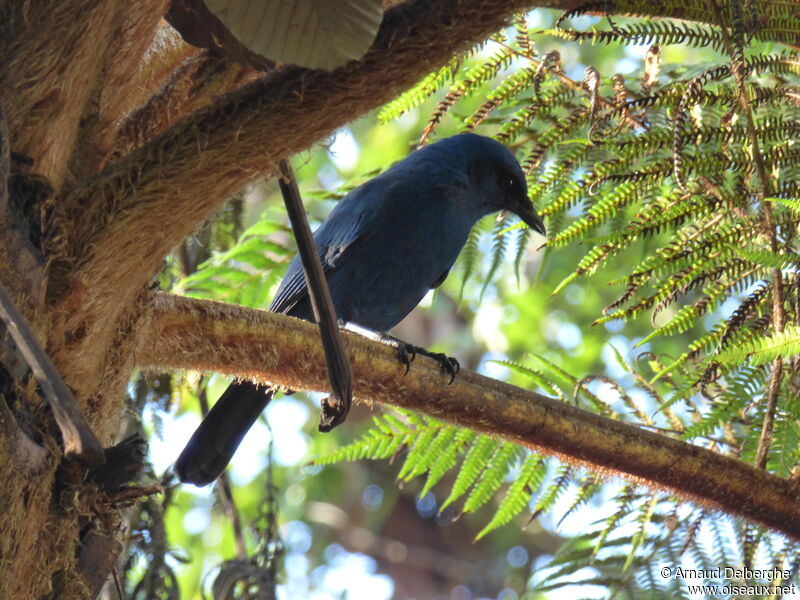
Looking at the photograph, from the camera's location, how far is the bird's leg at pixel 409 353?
7.39 feet

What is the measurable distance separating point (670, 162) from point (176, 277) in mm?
2714

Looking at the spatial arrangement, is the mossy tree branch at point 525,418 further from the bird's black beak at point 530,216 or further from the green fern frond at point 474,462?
the bird's black beak at point 530,216

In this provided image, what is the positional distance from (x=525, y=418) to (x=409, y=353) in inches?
17.2

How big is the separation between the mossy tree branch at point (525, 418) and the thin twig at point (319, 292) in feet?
1.52

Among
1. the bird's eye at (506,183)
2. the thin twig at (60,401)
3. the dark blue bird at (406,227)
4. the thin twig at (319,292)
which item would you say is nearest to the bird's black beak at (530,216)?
the dark blue bird at (406,227)

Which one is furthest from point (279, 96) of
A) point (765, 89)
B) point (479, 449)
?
point (479, 449)

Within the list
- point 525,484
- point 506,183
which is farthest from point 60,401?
point 506,183

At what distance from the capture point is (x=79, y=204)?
1499mm

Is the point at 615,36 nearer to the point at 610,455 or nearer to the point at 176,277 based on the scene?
the point at 610,455

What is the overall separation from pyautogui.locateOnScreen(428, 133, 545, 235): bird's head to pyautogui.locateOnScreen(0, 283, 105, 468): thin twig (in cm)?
311

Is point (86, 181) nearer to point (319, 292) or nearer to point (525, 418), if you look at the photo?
point (319, 292)

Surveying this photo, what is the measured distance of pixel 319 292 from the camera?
1557mm

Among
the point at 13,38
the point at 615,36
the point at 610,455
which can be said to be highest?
the point at 615,36

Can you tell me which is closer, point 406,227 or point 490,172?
point 406,227
